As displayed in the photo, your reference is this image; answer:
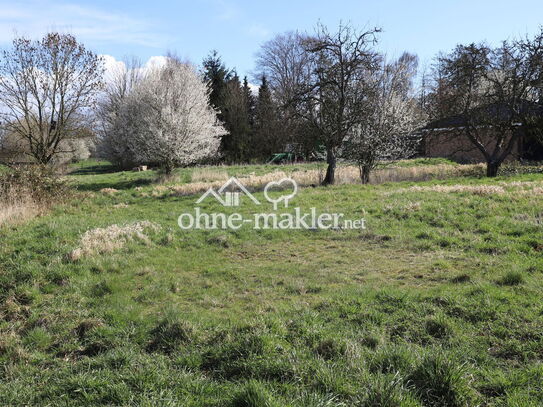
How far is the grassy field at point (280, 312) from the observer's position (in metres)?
3.14

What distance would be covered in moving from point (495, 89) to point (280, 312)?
1802 cm

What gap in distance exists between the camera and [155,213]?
11.0 metres

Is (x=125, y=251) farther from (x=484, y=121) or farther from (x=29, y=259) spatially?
(x=484, y=121)

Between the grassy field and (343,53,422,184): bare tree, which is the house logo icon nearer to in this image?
the grassy field

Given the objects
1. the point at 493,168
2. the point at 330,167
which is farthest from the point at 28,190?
the point at 493,168

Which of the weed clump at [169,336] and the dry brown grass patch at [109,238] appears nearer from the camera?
the weed clump at [169,336]

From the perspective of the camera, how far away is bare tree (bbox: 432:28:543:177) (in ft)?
53.6

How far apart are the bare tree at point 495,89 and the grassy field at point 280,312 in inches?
371

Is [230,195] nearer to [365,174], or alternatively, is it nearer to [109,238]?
[109,238]

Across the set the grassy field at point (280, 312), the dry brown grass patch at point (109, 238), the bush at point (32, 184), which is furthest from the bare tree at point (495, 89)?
the bush at point (32, 184)

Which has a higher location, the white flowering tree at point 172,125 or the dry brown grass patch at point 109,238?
the white flowering tree at point 172,125

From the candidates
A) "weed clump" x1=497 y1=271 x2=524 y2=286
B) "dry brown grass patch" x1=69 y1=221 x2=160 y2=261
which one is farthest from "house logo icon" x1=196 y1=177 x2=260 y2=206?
"weed clump" x1=497 y1=271 x2=524 y2=286

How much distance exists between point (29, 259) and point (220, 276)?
11.1ft
